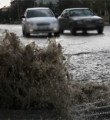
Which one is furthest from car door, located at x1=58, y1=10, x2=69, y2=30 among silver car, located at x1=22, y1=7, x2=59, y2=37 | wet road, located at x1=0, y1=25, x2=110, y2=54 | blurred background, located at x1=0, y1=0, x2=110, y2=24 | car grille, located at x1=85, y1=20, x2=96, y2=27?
blurred background, located at x1=0, y1=0, x2=110, y2=24

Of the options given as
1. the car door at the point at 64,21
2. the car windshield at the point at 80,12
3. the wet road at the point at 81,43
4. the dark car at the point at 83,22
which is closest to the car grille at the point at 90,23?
the dark car at the point at 83,22

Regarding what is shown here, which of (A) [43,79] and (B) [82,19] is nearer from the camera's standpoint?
(A) [43,79]

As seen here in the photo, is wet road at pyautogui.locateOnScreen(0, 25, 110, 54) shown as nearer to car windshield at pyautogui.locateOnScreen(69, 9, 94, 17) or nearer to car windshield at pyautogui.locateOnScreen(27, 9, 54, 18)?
car windshield at pyautogui.locateOnScreen(27, 9, 54, 18)

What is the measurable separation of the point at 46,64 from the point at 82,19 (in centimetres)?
1735

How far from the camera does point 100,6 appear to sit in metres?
58.5

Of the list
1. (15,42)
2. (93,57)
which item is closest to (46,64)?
(15,42)

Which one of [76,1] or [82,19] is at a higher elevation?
[82,19]

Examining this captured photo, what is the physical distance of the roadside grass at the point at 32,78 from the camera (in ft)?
13.5

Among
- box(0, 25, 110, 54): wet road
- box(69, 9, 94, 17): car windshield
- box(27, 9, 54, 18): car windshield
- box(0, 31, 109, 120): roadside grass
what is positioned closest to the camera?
box(0, 31, 109, 120): roadside grass

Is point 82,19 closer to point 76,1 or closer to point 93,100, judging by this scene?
point 93,100

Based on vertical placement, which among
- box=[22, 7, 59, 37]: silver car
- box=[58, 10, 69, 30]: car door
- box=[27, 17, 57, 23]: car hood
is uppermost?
box=[27, 17, 57, 23]: car hood

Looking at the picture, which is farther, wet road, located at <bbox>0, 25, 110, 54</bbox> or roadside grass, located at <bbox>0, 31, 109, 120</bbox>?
wet road, located at <bbox>0, 25, 110, 54</bbox>

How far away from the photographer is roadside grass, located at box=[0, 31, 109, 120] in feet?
13.5

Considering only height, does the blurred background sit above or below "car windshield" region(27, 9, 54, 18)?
below
